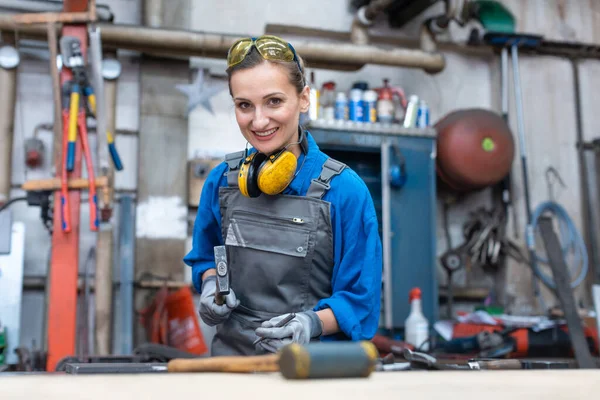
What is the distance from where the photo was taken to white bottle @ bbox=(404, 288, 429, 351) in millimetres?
3717

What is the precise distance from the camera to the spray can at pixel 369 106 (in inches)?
165

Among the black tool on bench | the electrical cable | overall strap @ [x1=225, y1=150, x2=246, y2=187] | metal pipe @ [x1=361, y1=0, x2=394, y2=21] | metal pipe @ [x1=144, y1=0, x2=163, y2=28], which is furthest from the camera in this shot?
the electrical cable

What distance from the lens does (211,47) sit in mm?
4105

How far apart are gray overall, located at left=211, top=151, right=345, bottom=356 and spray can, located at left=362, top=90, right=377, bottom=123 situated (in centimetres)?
275

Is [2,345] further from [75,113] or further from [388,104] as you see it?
[388,104]

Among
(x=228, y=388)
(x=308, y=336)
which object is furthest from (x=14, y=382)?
(x=308, y=336)

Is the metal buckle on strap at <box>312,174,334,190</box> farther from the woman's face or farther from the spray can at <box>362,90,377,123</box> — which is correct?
the spray can at <box>362,90,377,123</box>

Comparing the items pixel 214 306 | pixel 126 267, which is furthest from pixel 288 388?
pixel 126 267

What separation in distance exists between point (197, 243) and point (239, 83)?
0.40 metres

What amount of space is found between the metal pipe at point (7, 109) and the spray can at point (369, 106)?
2085mm

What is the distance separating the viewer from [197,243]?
1.60 meters

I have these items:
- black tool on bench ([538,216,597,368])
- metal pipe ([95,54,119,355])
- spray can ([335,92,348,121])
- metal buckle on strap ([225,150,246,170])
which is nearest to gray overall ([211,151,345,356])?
metal buckle on strap ([225,150,246,170])

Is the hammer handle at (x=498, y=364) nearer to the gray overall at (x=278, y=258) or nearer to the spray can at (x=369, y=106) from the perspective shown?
the gray overall at (x=278, y=258)

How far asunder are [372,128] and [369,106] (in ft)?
0.60
